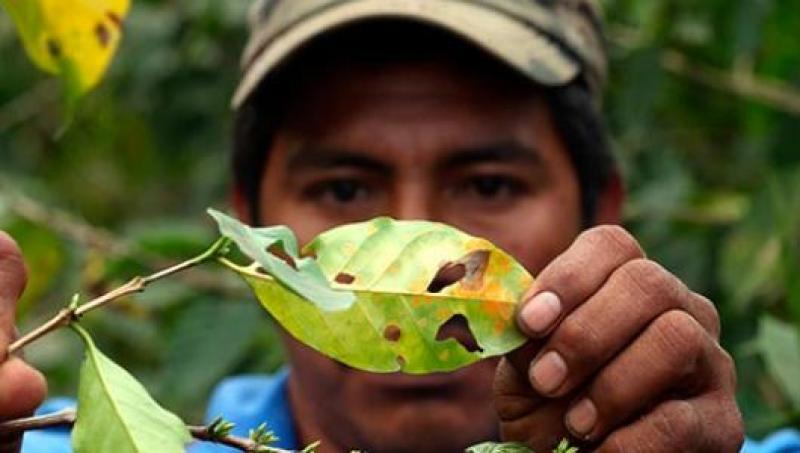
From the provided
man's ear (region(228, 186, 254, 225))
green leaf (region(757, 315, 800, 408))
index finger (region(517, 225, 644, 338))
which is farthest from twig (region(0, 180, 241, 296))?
index finger (region(517, 225, 644, 338))

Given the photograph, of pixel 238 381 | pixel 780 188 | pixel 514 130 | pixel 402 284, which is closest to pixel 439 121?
pixel 514 130

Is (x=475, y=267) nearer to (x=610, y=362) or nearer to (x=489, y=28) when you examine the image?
(x=610, y=362)

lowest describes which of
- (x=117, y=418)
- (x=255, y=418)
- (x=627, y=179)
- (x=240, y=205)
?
(x=627, y=179)

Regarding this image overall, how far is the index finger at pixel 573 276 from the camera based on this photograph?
91 cm

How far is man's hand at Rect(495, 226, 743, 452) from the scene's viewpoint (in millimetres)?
940

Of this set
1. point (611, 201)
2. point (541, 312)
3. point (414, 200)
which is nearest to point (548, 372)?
point (541, 312)

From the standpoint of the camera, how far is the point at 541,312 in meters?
0.91

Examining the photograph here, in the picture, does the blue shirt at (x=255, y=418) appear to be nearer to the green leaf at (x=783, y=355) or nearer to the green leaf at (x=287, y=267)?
the green leaf at (x=783, y=355)

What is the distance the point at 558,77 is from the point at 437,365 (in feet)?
2.73

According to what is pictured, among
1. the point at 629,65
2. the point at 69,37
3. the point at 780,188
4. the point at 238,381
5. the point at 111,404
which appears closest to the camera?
the point at 111,404

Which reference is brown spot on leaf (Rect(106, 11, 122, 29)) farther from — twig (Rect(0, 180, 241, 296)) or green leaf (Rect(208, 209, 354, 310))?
twig (Rect(0, 180, 241, 296))

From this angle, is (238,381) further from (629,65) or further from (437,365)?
(437,365)

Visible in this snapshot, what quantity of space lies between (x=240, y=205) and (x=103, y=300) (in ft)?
3.49

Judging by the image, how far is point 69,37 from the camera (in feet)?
3.82
